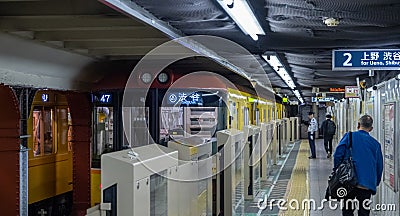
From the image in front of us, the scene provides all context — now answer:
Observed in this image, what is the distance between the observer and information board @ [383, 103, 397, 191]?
617 centimetres

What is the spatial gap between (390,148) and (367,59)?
4.25ft

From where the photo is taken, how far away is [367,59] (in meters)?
7.15

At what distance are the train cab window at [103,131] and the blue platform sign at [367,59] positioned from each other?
346 cm

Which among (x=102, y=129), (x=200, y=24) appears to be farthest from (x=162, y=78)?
(x=200, y=24)

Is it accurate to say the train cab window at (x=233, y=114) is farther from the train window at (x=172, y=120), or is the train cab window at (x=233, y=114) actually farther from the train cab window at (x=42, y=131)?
the train cab window at (x=42, y=131)

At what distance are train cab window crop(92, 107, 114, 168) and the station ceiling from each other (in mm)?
997

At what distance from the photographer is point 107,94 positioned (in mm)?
8719

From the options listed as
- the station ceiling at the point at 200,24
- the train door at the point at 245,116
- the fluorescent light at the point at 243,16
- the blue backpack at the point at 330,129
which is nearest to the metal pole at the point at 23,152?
the station ceiling at the point at 200,24

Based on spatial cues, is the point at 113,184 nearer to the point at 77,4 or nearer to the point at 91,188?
the point at 77,4

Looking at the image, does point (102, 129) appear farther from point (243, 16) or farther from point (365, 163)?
point (365, 163)

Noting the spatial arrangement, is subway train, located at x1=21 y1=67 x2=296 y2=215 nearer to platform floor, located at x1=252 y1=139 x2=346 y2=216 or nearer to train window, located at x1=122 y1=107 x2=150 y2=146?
train window, located at x1=122 y1=107 x2=150 y2=146

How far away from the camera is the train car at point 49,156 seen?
28.9 feet

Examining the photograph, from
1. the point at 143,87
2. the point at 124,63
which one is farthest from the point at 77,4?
the point at 124,63

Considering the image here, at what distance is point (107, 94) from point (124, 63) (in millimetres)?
827
